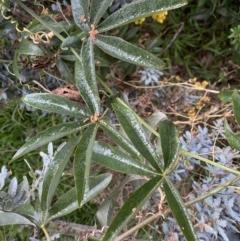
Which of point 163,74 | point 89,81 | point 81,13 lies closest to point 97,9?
point 81,13

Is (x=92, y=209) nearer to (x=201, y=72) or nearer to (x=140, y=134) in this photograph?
(x=201, y=72)

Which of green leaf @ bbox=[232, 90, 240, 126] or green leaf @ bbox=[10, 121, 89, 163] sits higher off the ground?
green leaf @ bbox=[232, 90, 240, 126]

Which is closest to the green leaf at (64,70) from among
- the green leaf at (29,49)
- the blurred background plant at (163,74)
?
the blurred background plant at (163,74)

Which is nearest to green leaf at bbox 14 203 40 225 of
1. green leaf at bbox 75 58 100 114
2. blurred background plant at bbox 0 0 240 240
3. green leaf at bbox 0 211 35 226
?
green leaf at bbox 0 211 35 226

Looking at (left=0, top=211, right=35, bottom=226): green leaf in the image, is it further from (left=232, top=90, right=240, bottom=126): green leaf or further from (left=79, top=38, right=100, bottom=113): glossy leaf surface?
(left=232, top=90, right=240, bottom=126): green leaf

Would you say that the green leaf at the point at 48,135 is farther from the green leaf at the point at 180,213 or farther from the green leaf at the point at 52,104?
the green leaf at the point at 180,213

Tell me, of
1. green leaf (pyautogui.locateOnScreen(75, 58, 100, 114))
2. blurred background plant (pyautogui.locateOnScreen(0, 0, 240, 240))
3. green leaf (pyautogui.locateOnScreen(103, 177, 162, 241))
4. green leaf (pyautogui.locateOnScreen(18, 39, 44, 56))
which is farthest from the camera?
blurred background plant (pyautogui.locateOnScreen(0, 0, 240, 240))

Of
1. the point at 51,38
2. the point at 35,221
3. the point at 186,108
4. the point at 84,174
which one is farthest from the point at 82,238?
the point at 186,108

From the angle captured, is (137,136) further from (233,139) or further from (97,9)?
(97,9)
